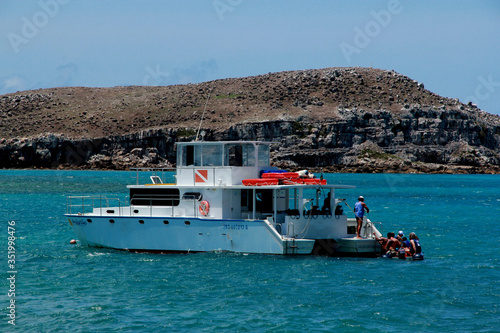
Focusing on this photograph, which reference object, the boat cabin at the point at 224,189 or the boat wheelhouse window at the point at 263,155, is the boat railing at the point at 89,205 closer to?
the boat cabin at the point at 224,189

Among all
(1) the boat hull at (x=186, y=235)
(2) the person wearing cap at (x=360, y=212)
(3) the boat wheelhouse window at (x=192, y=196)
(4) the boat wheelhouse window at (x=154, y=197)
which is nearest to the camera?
(1) the boat hull at (x=186, y=235)

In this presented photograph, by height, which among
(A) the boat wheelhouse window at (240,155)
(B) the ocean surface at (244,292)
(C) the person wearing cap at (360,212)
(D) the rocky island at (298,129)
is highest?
(D) the rocky island at (298,129)

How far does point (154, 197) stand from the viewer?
Answer: 28.9m

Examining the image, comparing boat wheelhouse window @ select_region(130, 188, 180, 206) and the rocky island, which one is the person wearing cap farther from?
the rocky island

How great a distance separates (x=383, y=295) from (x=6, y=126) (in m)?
163

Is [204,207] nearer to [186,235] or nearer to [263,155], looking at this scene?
[186,235]

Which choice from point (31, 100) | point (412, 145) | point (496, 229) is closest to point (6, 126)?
point (31, 100)

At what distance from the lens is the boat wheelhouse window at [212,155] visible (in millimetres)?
28312

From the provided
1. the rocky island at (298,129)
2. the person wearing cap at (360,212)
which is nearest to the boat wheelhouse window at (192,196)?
the person wearing cap at (360,212)

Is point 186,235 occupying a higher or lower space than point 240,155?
lower

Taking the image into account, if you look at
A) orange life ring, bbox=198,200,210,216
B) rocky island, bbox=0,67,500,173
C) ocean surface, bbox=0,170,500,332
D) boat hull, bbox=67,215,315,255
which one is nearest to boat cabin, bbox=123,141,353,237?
orange life ring, bbox=198,200,210,216

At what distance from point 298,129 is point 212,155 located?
399 ft

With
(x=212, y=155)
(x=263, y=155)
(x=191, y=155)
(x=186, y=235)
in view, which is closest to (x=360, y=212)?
(x=263, y=155)

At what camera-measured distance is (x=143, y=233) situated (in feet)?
91.3
